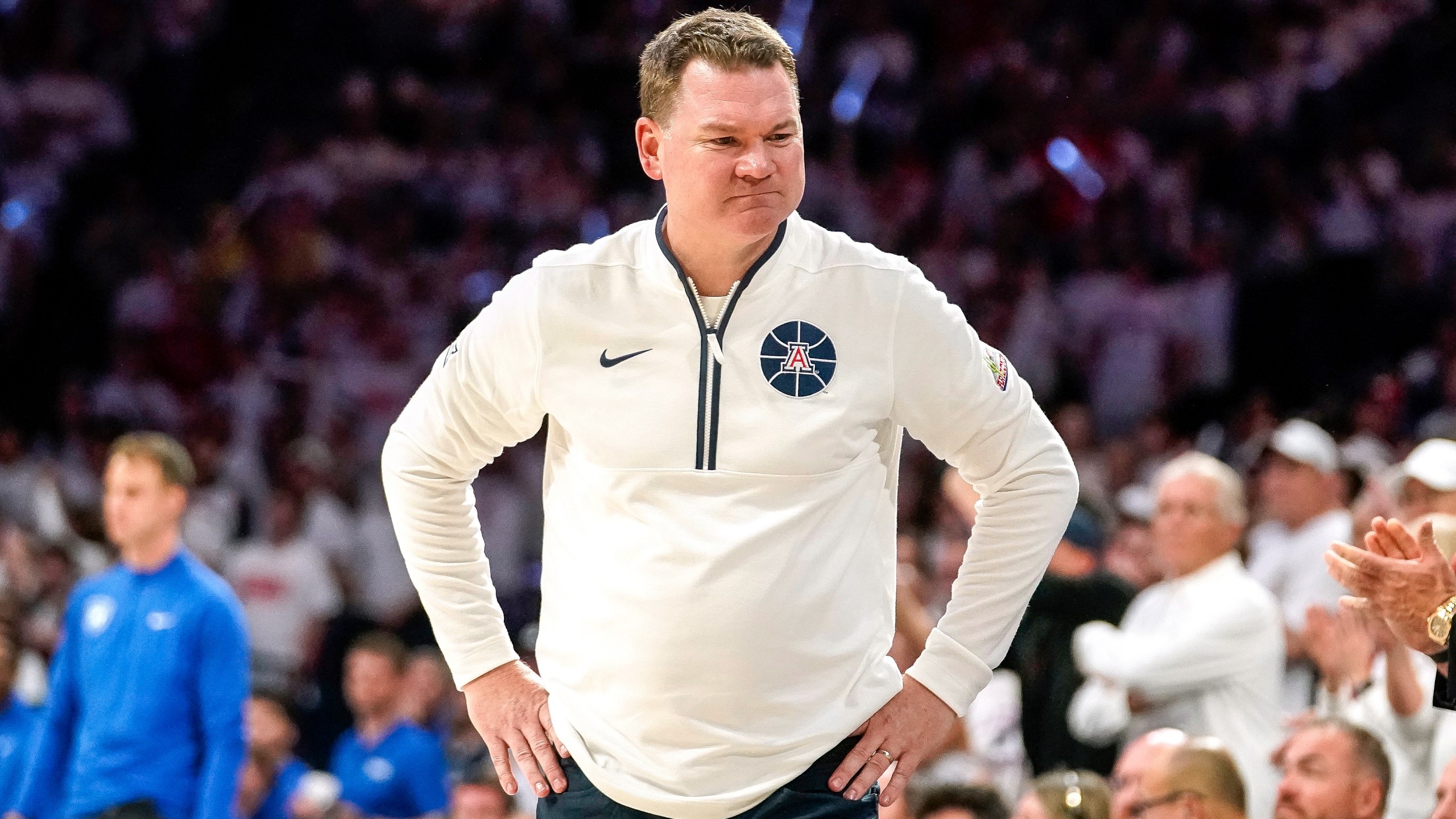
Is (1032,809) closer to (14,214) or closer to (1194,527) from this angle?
(1194,527)

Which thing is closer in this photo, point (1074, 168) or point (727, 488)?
point (727, 488)

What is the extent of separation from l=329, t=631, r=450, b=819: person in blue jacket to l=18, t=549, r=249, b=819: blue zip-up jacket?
1716mm

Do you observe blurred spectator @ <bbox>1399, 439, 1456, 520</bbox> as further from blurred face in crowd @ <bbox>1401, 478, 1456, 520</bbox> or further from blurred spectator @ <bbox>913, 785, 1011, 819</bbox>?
blurred spectator @ <bbox>913, 785, 1011, 819</bbox>

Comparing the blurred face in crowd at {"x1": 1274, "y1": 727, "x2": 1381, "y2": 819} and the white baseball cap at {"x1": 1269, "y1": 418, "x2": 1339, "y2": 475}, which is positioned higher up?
the white baseball cap at {"x1": 1269, "y1": 418, "x2": 1339, "y2": 475}

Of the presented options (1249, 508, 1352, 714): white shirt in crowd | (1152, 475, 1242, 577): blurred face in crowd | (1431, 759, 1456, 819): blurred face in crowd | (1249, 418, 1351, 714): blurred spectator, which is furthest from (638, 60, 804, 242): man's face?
(1249, 418, 1351, 714): blurred spectator

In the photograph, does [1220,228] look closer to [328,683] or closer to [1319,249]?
[1319,249]

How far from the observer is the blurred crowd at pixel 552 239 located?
8461 mm

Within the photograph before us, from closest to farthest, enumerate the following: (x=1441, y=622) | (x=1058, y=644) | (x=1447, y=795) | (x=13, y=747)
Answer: (x=1441, y=622), (x=1447, y=795), (x=1058, y=644), (x=13, y=747)

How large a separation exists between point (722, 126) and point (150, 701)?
3.45m

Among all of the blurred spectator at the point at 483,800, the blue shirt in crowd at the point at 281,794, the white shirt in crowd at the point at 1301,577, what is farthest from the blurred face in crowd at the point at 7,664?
the white shirt in crowd at the point at 1301,577

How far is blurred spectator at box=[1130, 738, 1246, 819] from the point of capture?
13.3 ft

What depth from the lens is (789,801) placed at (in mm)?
2510

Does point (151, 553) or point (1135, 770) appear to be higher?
point (151, 553)

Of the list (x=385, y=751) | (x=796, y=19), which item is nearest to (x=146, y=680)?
(x=385, y=751)
